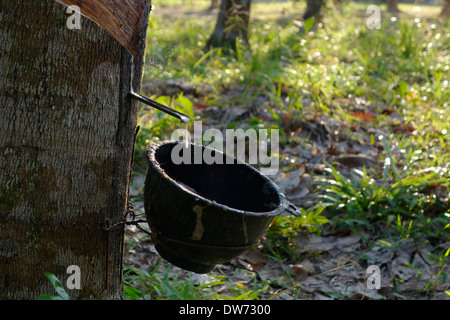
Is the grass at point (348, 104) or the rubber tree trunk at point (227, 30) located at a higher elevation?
the rubber tree trunk at point (227, 30)

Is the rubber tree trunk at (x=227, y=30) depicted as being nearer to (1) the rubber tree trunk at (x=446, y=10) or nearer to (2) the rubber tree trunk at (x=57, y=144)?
(1) the rubber tree trunk at (x=446, y=10)

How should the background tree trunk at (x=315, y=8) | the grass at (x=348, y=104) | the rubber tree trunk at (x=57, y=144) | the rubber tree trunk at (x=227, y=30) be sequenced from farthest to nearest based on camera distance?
1. the background tree trunk at (x=315, y=8)
2. the rubber tree trunk at (x=227, y=30)
3. the grass at (x=348, y=104)
4. the rubber tree trunk at (x=57, y=144)

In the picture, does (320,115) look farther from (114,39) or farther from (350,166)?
(114,39)

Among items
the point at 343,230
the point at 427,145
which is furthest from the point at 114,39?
the point at 427,145

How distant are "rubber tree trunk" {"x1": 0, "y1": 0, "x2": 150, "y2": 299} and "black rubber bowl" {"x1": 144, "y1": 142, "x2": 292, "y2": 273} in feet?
0.50

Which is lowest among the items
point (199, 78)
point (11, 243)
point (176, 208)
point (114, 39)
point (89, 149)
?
point (11, 243)

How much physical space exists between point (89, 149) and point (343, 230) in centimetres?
196

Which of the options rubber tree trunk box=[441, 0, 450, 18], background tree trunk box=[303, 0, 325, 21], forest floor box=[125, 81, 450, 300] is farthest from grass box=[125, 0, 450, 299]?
rubber tree trunk box=[441, 0, 450, 18]

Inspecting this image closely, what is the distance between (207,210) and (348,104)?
3233 millimetres

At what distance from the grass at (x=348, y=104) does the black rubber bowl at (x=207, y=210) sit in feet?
1.56

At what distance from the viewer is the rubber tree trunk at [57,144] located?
5.35 ft

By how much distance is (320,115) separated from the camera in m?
4.44

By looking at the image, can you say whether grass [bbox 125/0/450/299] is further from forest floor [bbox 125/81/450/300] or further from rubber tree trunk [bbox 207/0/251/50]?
rubber tree trunk [bbox 207/0/251/50]

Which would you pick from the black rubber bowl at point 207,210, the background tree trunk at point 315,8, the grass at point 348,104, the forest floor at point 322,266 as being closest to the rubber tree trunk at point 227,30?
the grass at point 348,104
